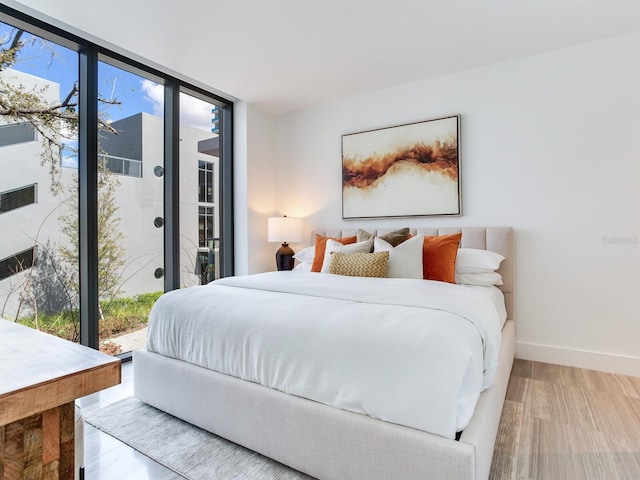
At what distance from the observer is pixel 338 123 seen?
12.6ft

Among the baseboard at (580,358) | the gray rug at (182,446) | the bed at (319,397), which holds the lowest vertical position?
the gray rug at (182,446)

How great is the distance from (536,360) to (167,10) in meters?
3.76

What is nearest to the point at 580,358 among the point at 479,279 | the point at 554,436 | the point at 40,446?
the point at 479,279

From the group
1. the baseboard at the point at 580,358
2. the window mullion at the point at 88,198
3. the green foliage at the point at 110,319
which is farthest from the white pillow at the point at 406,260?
the window mullion at the point at 88,198

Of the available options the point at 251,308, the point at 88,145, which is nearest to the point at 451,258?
the point at 251,308

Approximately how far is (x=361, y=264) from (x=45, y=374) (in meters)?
2.04

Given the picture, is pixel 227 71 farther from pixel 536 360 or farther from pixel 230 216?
pixel 536 360

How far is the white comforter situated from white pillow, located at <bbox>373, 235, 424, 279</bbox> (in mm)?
376

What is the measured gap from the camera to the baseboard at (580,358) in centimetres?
254

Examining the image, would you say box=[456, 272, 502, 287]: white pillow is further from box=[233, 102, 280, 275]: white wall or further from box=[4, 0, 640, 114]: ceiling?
box=[233, 102, 280, 275]: white wall

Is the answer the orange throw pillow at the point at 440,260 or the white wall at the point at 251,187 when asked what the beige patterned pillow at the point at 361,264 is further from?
the white wall at the point at 251,187

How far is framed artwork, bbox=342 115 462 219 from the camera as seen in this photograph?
3.18 meters

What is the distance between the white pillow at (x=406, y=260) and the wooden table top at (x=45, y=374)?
6.64 feet

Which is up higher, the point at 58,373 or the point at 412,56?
the point at 412,56
